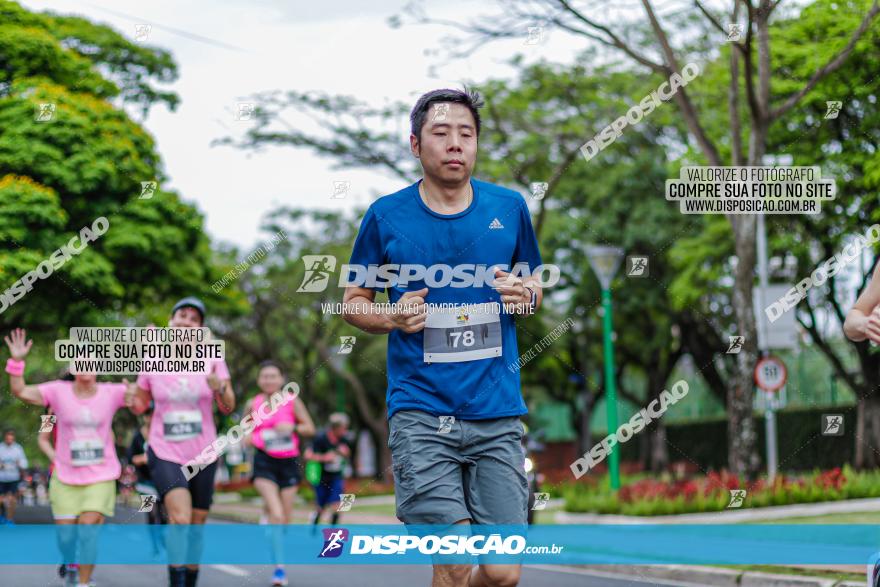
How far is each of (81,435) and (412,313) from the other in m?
4.75

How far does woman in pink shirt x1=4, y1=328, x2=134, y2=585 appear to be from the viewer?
27.2ft

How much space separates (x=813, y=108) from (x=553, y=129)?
447 centimetres

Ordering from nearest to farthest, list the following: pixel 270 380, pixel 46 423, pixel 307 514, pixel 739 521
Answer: pixel 46 423
pixel 270 380
pixel 739 521
pixel 307 514

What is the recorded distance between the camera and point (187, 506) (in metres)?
7.46

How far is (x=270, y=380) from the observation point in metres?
10.3

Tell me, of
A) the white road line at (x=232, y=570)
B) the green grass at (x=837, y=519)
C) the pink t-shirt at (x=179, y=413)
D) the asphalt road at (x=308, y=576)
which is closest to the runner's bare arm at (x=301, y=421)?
the asphalt road at (x=308, y=576)

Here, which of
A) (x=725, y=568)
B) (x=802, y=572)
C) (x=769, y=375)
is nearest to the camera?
(x=802, y=572)

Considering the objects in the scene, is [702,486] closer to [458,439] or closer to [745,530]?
[745,530]

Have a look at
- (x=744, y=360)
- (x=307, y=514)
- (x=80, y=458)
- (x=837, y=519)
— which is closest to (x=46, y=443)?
(x=80, y=458)

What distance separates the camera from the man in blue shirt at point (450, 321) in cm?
425

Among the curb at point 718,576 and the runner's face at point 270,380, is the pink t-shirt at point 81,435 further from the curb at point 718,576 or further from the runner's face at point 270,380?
the curb at point 718,576

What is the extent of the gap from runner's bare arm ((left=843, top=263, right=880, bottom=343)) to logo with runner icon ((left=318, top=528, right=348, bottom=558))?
241 centimetres

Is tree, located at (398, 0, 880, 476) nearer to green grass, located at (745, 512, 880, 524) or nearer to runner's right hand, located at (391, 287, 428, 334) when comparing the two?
green grass, located at (745, 512, 880, 524)

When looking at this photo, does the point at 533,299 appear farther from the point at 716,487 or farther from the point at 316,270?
the point at 316,270
